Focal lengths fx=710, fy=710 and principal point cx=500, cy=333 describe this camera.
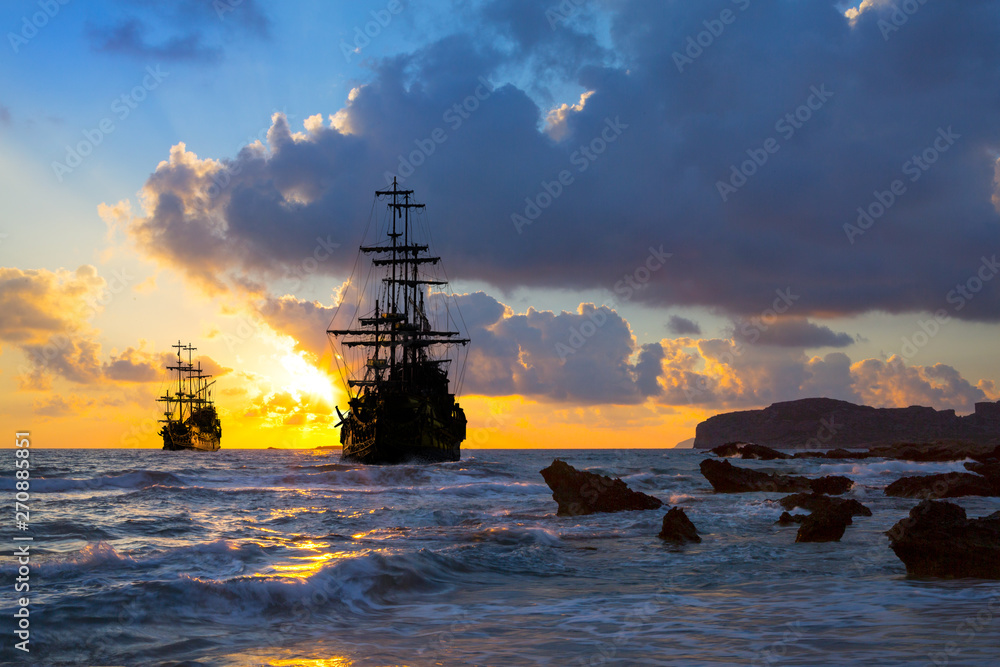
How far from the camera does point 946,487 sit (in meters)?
25.7

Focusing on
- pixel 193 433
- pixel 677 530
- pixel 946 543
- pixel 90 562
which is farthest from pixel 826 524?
pixel 193 433

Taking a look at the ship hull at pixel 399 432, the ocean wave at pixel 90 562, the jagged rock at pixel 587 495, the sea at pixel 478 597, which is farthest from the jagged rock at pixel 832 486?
the ship hull at pixel 399 432

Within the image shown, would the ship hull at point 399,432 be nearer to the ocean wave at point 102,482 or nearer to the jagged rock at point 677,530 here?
the ocean wave at point 102,482

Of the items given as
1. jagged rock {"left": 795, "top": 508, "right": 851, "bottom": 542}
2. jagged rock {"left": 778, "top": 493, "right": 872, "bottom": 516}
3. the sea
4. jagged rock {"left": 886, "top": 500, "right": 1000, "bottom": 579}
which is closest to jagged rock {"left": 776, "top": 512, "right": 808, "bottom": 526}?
jagged rock {"left": 778, "top": 493, "right": 872, "bottom": 516}

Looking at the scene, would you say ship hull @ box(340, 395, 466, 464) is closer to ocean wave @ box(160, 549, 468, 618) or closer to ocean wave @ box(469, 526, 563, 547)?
ocean wave @ box(469, 526, 563, 547)

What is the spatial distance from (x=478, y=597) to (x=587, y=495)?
1178cm

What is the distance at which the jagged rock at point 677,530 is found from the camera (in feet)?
51.1

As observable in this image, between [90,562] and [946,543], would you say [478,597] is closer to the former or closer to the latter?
[90,562]

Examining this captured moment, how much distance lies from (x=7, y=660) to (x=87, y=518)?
14.0m

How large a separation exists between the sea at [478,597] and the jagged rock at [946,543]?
1.75 feet

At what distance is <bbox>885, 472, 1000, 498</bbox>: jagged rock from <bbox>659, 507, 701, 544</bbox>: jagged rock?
14.6 metres

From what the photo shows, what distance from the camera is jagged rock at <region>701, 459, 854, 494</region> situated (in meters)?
29.7

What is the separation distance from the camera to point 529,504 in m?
26.0

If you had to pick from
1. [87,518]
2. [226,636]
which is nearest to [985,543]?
[226,636]
